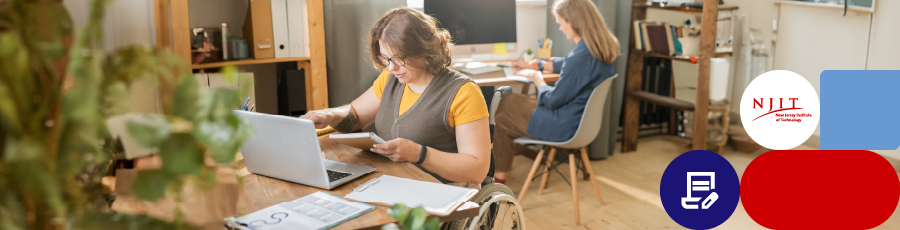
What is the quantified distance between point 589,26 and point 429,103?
4.10 feet

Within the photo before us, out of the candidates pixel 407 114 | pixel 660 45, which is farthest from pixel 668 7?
pixel 407 114

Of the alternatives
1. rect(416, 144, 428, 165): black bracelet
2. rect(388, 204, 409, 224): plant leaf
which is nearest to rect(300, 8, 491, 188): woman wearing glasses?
rect(416, 144, 428, 165): black bracelet

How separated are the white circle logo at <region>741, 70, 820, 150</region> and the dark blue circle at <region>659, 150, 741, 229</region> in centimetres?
26

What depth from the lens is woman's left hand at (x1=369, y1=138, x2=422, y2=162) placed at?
1.28m

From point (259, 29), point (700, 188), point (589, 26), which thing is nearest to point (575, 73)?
point (589, 26)

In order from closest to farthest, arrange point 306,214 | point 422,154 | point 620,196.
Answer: point 306,214, point 422,154, point 620,196

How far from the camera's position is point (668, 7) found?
3.12m

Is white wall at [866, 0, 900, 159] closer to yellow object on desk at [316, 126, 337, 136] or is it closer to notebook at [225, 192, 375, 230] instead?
yellow object on desk at [316, 126, 337, 136]

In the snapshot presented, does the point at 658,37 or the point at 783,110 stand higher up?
the point at 658,37

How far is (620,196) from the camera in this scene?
2.68 m

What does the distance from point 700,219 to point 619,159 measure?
94 cm

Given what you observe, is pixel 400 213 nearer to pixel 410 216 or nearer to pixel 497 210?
pixel 410 216

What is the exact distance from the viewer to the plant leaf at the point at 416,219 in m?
0.45

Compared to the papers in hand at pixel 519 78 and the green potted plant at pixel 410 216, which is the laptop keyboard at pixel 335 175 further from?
the papers in hand at pixel 519 78
